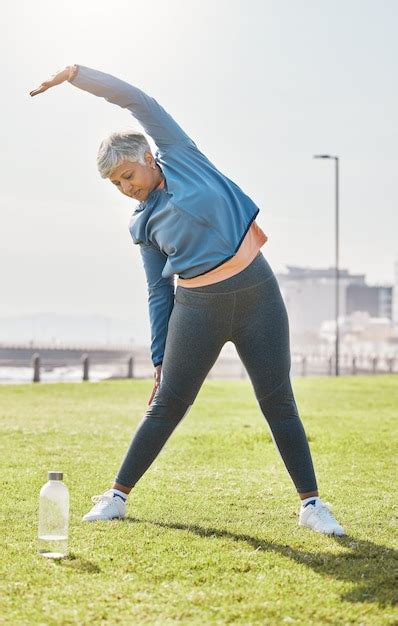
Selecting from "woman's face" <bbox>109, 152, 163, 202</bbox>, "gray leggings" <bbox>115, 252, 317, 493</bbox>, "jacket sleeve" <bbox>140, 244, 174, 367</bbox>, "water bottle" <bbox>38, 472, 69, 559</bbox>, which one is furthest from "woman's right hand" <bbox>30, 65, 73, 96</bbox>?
"water bottle" <bbox>38, 472, 69, 559</bbox>

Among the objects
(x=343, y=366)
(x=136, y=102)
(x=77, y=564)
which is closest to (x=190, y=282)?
(x=136, y=102)

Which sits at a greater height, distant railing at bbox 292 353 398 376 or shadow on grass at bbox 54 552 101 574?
shadow on grass at bbox 54 552 101 574

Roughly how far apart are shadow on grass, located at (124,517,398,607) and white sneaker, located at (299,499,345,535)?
0.06 meters

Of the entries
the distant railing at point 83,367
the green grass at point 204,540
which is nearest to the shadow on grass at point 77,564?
the green grass at point 204,540

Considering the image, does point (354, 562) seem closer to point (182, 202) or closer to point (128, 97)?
point (182, 202)

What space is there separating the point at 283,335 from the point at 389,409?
1215 centimetres

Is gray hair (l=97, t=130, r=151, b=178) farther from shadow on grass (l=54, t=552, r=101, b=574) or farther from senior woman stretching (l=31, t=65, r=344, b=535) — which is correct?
shadow on grass (l=54, t=552, r=101, b=574)

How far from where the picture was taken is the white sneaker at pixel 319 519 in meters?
5.15

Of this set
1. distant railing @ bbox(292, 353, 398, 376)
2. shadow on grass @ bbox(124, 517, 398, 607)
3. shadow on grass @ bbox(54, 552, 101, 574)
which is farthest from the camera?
distant railing @ bbox(292, 353, 398, 376)

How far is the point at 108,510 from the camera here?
5324 mm

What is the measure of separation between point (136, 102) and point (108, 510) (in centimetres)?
205

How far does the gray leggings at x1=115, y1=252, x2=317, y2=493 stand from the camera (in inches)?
201

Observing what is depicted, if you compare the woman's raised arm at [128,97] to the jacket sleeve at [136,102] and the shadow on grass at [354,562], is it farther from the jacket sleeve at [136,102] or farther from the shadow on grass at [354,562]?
the shadow on grass at [354,562]

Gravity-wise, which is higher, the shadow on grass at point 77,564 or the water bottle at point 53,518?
the water bottle at point 53,518
